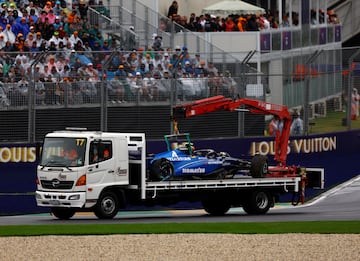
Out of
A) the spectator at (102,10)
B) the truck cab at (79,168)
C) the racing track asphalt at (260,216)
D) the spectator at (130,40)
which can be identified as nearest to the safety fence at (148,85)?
the racing track asphalt at (260,216)

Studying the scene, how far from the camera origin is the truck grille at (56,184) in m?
25.7

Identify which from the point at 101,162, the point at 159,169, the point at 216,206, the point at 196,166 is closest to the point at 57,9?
the point at 216,206

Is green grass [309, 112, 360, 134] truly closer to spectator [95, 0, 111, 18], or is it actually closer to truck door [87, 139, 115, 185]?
spectator [95, 0, 111, 18]

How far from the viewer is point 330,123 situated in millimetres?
34219

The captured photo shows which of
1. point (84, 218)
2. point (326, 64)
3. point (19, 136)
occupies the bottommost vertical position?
point (84, 218)

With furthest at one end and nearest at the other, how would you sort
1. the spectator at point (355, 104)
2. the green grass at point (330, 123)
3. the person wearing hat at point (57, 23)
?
the person wearing hat at point (57, 23), the spectator at point (355, 104), the green grass at point (330, 123)

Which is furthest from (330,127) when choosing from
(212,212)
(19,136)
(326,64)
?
(19,136)

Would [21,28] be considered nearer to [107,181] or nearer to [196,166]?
[196,166]

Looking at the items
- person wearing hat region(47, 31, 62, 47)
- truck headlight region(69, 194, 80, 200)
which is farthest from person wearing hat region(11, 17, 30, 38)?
truck headlight region(69, 194, 80, 200)

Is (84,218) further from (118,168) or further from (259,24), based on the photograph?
(259,24)

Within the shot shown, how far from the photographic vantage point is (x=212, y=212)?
28.2 m

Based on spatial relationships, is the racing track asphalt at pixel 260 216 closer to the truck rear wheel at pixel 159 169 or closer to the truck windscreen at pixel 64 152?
the truck rear wheel at pixel 159 169

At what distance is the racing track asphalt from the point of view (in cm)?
2611

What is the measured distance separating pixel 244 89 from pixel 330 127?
10.9 feet
